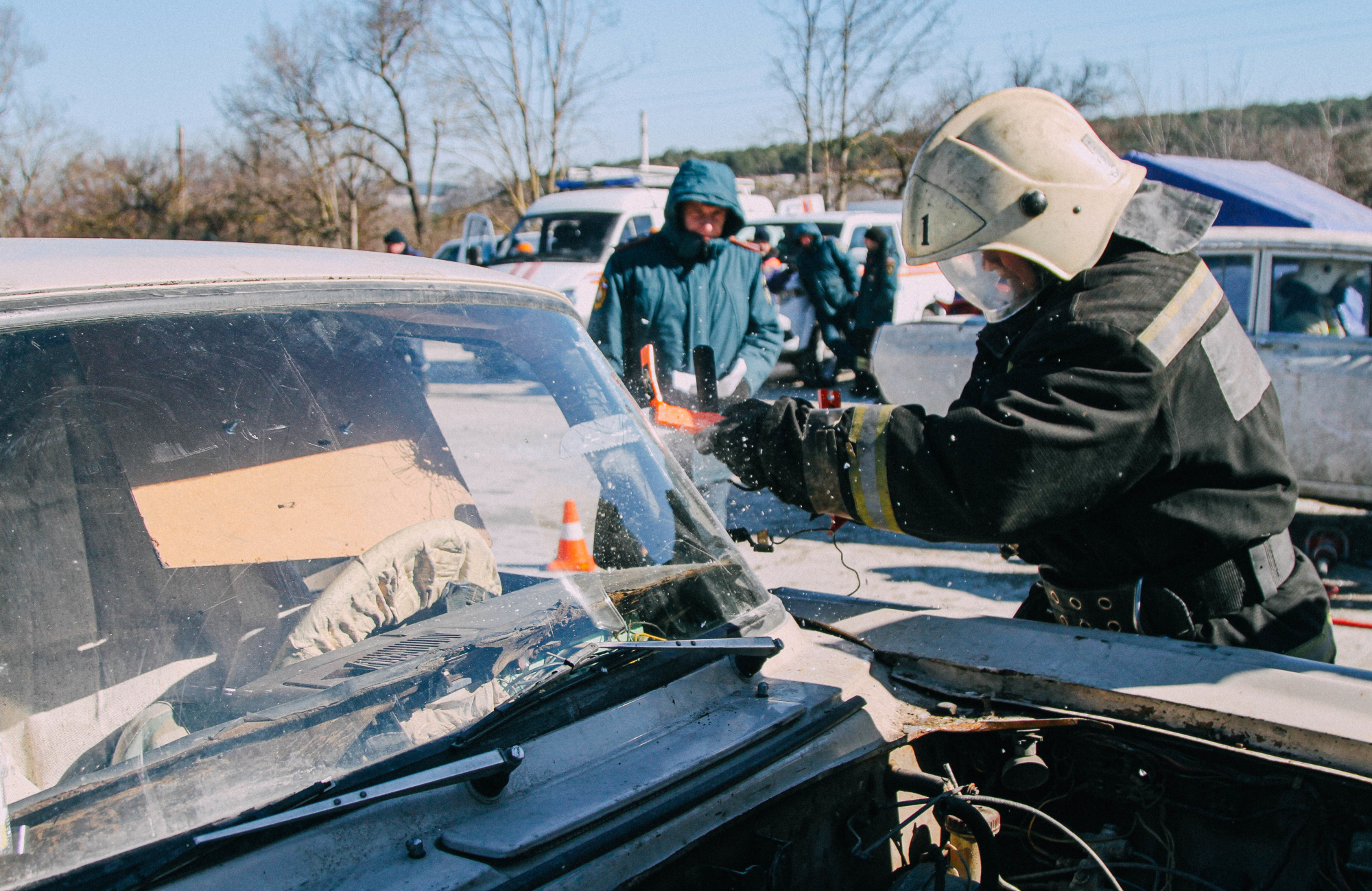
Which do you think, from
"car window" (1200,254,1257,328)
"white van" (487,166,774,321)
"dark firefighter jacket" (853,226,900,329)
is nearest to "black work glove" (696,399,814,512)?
"car window" (1200,254,1257,328)

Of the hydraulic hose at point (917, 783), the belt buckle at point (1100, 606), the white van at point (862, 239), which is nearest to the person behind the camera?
the hydraulic hose at point (917, 783)

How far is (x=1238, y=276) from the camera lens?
19.7 ft

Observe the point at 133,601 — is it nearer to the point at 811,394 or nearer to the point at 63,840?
the point at 63,840

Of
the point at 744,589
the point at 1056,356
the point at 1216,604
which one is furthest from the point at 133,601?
the point at 1216,604

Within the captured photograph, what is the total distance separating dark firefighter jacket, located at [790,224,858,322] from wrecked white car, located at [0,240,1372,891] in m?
8.83

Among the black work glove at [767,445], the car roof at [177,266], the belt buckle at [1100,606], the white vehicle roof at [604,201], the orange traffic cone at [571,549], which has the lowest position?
the belt buckle at [1100,606]

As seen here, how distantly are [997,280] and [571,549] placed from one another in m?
1.09

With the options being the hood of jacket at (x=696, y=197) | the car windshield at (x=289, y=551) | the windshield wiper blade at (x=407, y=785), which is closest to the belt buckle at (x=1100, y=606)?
the car windshield at (x=289, y=551)

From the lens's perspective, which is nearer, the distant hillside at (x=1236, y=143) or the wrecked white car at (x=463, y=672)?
the wrecked white car at (x=463, y=672)

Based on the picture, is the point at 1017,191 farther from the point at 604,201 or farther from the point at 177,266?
the point at 604,201

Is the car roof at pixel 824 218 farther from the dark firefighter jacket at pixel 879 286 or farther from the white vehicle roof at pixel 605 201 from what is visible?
the dark firefighter jacket at pixel 879 286

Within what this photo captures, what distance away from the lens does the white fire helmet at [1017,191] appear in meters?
2.05

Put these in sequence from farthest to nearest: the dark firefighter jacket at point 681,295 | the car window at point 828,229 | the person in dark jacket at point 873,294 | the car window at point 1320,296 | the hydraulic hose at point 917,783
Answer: the car window at point 828,229 < the person in dark jacket at point 873,294 < the car window at point 1320,296 < the dark firefighter jacket at point 681,295 < the hydraulic hose at point 917,783

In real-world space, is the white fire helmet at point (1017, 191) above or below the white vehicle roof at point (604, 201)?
below
